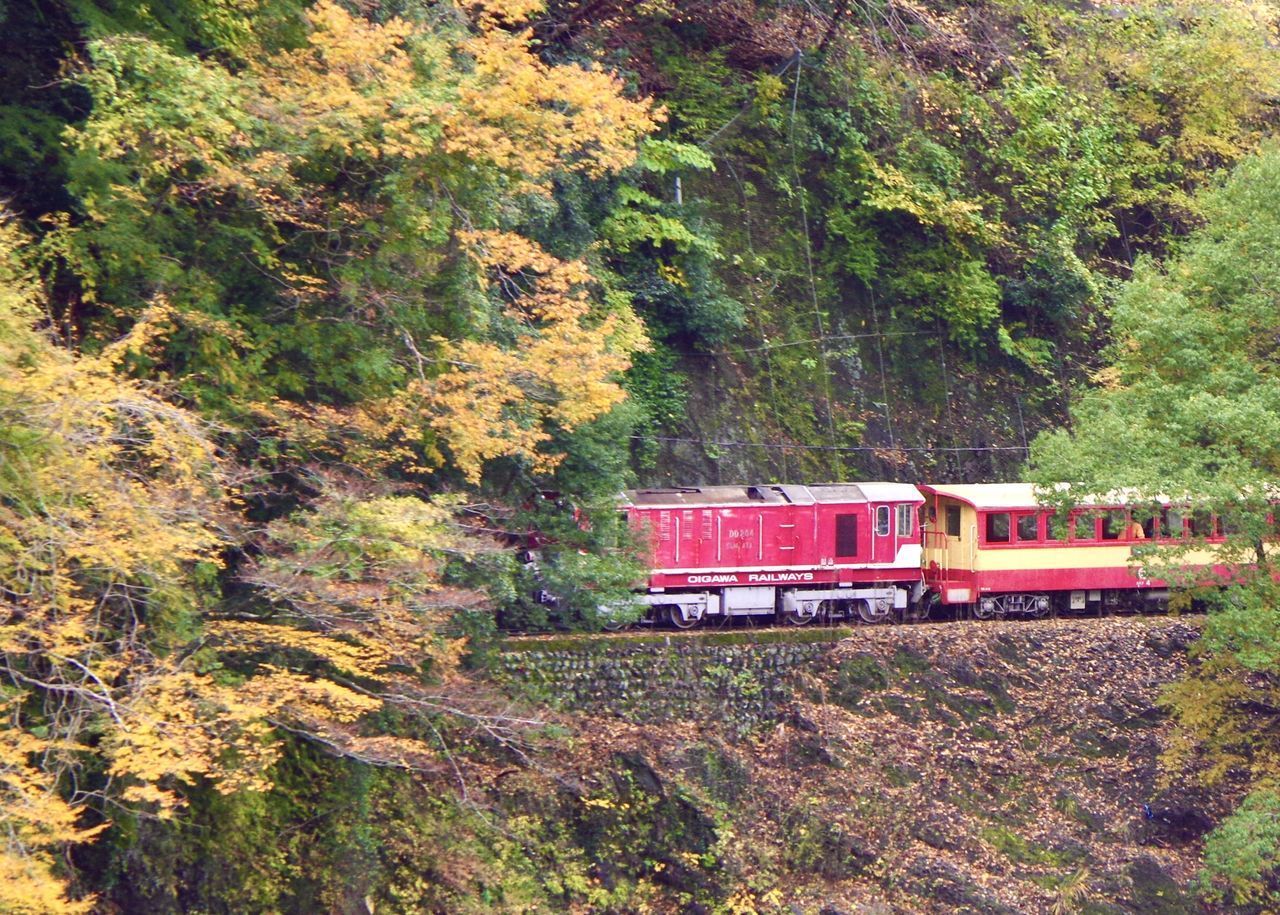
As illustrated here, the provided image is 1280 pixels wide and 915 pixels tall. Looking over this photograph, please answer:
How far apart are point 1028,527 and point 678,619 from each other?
5899 millimetres

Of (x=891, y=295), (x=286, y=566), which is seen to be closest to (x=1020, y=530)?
(x=891, y=295)

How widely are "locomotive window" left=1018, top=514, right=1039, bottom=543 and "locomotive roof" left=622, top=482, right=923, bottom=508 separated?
66.2 inches

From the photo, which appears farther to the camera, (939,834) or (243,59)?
(939,834)

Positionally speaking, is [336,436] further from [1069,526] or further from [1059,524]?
[1069,526]

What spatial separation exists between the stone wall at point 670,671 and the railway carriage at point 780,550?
112cm

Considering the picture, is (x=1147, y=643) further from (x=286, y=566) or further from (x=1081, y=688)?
(x=286, y=566)

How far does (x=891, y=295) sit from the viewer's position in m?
28.6

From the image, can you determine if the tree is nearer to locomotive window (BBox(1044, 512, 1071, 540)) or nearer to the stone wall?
locomotive window (BBox(1044, 512, 1071, 540))

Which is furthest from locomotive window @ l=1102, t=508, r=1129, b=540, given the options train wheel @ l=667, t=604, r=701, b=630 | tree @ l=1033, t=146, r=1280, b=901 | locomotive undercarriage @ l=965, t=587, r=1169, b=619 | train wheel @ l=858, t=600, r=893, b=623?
train wheel @ l=667, t=604, r=701, b=630

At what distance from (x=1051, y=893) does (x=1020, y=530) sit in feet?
19.5

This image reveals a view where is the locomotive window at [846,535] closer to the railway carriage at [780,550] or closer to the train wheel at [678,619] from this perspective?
the railway carriage at [780,550]

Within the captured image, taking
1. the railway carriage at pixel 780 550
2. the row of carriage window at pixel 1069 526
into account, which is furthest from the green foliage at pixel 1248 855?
the railway carriage at pixel 780 550

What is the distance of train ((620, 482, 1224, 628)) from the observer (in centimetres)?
2121

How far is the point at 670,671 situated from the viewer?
65.1ft
